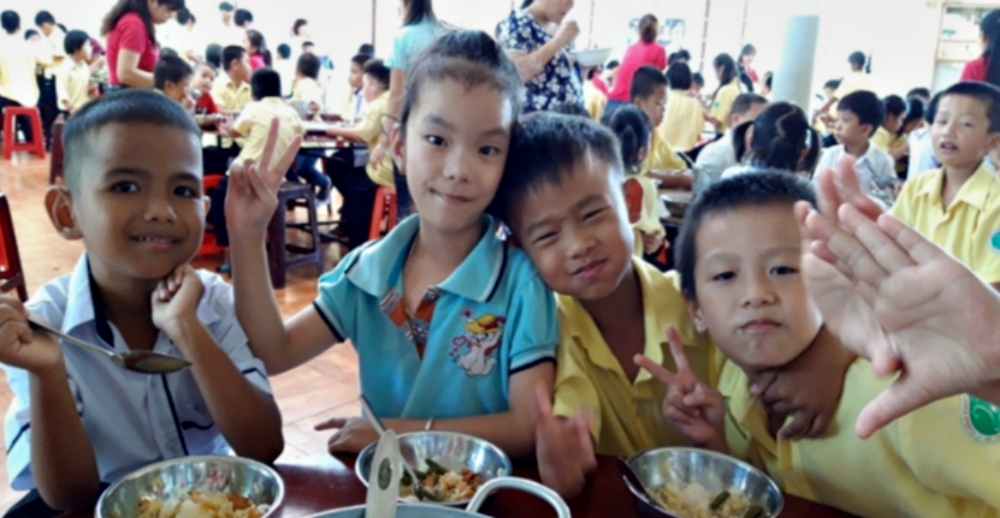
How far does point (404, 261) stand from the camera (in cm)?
129

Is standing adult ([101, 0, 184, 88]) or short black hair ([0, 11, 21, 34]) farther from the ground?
short black hair ([0, 11, 21, 34])

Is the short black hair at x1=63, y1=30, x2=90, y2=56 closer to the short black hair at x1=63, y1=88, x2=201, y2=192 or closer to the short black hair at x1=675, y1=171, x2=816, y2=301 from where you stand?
the short black hair at x1=63, y1=88, x2=201, y2=192

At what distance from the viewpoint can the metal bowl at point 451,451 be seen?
2.96ft

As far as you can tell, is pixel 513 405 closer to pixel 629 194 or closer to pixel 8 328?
pixel 629 194

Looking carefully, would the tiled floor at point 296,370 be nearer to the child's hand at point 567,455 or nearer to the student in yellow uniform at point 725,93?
the child's hand at point 567,455

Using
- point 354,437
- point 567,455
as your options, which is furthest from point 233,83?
point 567,455

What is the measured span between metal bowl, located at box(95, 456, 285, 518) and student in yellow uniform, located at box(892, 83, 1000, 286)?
6.57 feet

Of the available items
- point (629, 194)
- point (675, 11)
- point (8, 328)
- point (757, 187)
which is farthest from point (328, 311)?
point (675, 11)

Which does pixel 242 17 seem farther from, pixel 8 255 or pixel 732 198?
pixel 732 198

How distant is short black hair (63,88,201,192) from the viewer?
109cm

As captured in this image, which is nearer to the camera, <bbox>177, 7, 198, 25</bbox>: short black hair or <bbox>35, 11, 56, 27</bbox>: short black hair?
<bbox>35, 11, 56, 27</bbox>: short black hair

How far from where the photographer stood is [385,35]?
11.8 meters

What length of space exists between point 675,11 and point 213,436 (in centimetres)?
1134

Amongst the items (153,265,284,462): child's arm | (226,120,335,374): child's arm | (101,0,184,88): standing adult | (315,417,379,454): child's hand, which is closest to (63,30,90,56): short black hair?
(101,0,184,88): standing adult
